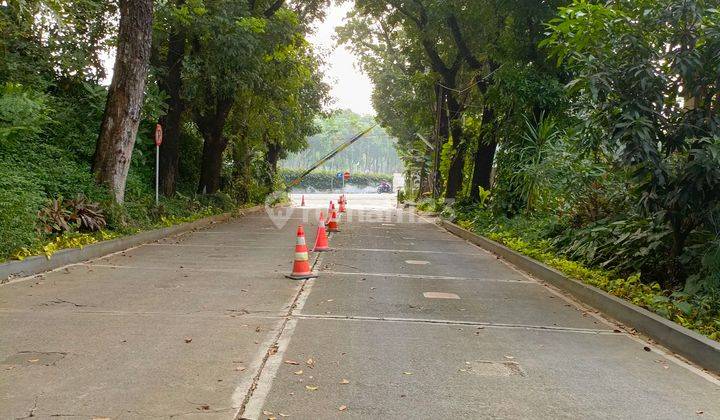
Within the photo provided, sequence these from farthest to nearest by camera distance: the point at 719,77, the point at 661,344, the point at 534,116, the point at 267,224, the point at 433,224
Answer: the point at 433,224 < the point at 267,224 < the point at 534,116 < the point at 719,77 < the point at 661,344

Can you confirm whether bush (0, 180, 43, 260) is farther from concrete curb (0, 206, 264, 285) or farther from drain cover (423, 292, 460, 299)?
drain cover (423, 292, 460, 299)

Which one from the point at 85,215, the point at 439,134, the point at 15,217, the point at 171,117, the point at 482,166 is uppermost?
the point at 439,134

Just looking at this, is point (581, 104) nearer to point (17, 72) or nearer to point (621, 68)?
point (621, 68)

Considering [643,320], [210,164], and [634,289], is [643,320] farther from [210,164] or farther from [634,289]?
[210,164]

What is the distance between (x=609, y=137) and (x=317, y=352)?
5.04 m

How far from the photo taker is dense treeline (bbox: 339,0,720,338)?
24.0 ft

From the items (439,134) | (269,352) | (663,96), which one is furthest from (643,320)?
Result: (439,134)

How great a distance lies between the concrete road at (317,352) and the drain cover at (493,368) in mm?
18

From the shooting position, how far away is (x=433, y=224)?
23953mm

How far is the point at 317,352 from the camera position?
18.0 feet

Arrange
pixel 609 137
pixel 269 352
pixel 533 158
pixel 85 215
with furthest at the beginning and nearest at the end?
pixel 533 158 < pixel 85 215 < pixel 609 137 < pixel 269 352

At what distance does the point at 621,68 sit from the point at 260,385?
6.05 m

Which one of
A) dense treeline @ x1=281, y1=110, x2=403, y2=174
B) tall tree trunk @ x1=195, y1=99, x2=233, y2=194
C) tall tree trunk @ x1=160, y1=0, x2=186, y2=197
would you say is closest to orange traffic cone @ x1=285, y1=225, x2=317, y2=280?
tall tree trunk @ x1=160, y1=0, x2=186, y2=197

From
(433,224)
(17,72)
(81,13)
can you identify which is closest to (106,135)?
(17,72)
